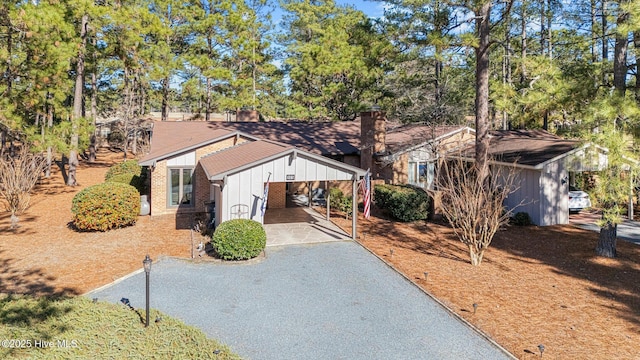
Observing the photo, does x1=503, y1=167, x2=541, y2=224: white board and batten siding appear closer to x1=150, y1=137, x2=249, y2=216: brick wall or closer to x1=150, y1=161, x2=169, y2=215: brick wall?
x1=150, y1=137, x2=249, y2=216: brick wall

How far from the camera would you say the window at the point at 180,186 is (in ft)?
55.2

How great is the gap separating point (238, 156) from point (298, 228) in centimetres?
349

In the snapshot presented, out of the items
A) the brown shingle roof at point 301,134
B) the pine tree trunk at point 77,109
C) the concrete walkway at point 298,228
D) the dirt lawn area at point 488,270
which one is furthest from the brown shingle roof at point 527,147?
the pine tree trunk at point 77,109

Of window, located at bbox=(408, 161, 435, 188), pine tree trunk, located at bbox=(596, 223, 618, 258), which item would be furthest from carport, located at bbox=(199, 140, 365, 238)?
window, located at bbox=(408, 161, 435, 188)

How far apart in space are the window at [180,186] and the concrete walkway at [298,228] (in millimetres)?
3532

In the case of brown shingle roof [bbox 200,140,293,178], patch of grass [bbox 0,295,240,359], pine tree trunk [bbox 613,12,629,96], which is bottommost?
patch of grass [bbox 0,295,240,359]

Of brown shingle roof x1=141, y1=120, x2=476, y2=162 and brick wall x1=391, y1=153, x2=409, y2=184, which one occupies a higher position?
brown shingle roof x1=141, y1=120, x2=476, y2=162

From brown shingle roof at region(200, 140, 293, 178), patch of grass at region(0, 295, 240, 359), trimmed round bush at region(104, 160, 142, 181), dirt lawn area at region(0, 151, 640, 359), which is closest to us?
patch of grass at region(0, 295, 240, 359)

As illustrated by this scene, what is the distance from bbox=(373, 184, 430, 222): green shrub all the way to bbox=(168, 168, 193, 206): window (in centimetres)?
852

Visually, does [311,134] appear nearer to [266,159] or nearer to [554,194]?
[266,159]

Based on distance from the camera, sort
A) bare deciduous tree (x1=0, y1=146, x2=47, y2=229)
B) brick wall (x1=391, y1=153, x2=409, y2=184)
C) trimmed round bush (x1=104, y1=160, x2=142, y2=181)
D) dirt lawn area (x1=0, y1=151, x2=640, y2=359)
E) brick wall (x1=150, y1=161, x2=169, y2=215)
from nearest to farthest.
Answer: dirt lawn area (x1=0, y1=151, x2=640, y2=359) → bare deciduous tree (x1=0, y1=146, x2=47, y2=229) → brick wall (x1=150, y1=161, x2=169, y2=215) → brick wall (x1=391, y1=153, x2=409, y2=184) → trimmed round bush (x1=104, y1=160, x2=142, y2=181)

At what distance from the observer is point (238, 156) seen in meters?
14.6

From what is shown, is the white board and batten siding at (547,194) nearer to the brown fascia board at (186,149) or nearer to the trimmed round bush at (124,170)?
the brown fascia board at (186,149)

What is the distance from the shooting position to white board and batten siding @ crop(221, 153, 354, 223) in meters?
12.6
